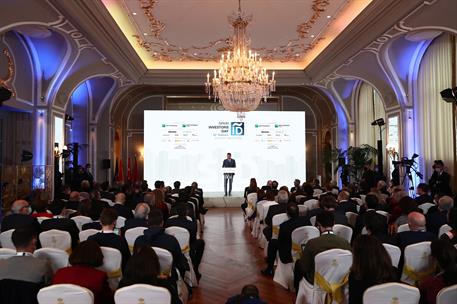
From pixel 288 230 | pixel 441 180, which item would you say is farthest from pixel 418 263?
pixel 441 180

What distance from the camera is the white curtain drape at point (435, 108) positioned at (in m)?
8.77

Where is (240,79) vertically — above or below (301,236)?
above

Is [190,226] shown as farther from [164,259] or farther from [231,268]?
[164,259]

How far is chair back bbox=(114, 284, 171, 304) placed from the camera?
2359 millimetres

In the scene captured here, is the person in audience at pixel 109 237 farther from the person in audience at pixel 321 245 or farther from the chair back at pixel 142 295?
the person in audience at pixel 321 245

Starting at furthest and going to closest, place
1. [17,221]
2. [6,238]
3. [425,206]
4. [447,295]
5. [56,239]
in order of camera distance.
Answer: [425,206] → [17,221] → [6,238] → [56,239] → [447,295]

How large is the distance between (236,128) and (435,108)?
694 centimetres

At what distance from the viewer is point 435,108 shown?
30.6 ft

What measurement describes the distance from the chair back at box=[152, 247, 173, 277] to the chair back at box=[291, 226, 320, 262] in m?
1.58

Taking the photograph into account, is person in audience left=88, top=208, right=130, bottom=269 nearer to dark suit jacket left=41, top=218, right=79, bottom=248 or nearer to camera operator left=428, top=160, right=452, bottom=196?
dark suit jacket left=41, top=218, right=79, bottom=248

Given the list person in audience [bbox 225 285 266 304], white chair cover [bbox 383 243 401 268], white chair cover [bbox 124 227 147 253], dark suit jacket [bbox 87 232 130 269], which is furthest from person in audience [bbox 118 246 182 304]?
white chair cover [bbox 383 243 401 268]

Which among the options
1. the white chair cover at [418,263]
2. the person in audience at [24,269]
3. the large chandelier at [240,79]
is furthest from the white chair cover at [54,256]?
the large chandelier at [240,79]

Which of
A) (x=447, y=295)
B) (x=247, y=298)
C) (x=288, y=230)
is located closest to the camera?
(x=247, y=298)

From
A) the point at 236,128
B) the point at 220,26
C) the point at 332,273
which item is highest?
the point at 220,26
